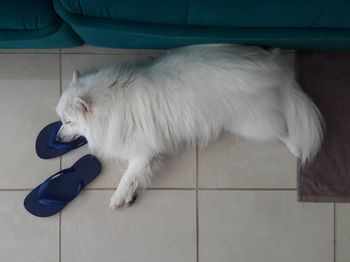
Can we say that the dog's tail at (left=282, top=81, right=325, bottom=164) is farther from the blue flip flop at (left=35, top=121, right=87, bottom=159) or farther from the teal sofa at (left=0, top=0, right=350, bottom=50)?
the blue flip flop at (left=35, top=121, right=87, bottom=159)

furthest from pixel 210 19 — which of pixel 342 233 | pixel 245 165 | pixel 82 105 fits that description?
pixel 342 233

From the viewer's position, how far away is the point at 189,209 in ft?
6.52

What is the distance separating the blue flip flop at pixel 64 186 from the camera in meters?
1.92

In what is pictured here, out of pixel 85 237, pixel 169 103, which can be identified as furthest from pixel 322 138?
pixel 85 237

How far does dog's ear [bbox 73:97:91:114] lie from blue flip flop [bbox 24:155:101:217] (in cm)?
45

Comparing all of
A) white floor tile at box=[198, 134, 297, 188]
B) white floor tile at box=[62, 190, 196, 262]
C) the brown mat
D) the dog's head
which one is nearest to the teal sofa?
the dog's head

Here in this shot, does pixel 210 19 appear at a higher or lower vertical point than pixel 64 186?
higher

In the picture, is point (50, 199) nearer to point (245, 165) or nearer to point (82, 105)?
point (82, 105)

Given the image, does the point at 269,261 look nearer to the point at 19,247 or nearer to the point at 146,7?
the point at 19,247

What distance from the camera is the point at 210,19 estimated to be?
140 cm

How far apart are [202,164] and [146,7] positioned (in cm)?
89

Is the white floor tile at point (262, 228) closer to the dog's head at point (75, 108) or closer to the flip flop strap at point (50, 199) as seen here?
the flip flop strap at point (50, 199)

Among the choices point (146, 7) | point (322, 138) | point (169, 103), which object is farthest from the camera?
point (322, 138)

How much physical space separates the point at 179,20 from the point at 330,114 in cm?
98
